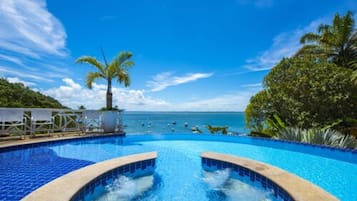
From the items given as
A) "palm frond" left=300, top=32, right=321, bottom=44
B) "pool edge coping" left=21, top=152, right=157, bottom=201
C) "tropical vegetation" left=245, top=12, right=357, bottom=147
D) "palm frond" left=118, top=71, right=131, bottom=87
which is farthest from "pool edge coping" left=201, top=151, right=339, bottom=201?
"palm frond" left=300, top=32, right=321, bottom=44

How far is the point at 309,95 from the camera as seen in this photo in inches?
418

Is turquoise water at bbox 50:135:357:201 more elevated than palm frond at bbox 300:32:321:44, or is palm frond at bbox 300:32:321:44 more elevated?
palm frond at bbox 300:32:321:44

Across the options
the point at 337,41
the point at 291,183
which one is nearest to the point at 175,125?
the point at 337,41

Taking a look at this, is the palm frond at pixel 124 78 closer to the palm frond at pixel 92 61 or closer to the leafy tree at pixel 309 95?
the palm frond at pixel 92 61

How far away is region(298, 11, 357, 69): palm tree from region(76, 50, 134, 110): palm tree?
40.1 feet

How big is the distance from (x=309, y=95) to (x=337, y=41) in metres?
6.89

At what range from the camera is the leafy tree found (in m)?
10.3

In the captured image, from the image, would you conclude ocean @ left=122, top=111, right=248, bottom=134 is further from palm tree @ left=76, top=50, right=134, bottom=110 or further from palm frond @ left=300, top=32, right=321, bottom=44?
palm frond @ left=300, top=32, right=321, bottom=44

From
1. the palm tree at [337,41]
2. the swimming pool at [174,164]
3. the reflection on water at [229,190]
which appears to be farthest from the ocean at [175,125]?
the palm tree at [337,41]

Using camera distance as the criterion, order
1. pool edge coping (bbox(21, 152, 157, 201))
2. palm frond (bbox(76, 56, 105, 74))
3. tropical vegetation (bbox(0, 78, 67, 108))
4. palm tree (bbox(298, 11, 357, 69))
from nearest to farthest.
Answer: pool edge coping (bbox(21, 152, 157, 201)) < palm frond (bbox(76, 56, 105, 74)) < palm tree (bbox(298, 11, 357, 69)) < tropical vegetation (bbox(0, 78, 67, 108))

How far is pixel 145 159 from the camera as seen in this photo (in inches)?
225

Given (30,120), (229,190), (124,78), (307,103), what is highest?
(124,78)

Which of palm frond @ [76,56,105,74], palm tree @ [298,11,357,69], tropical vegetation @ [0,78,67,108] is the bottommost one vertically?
tropical vegetation @ [0,78,67,108]

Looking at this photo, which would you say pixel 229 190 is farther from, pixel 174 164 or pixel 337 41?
pixel 337 41
